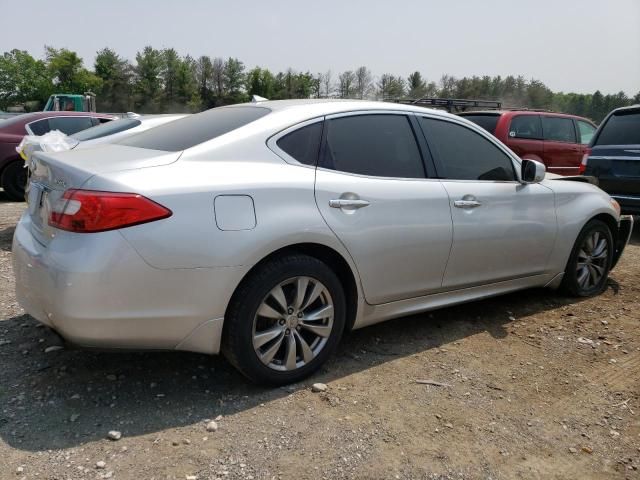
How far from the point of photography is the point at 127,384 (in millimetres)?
3016

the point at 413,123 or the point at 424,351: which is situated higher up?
the point at 413,123

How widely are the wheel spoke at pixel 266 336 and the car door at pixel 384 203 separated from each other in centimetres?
59

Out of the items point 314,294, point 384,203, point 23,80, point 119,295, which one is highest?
point 23,80

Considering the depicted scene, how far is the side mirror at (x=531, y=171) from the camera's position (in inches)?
161

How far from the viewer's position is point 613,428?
110 inches

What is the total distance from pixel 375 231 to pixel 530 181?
161 centimetres

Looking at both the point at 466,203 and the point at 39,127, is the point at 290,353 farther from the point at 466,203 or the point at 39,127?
the point at 39,127

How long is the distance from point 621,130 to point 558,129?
10.8 feet

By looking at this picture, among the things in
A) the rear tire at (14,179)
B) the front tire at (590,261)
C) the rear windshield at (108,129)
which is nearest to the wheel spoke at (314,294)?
the front tire at (590,261)

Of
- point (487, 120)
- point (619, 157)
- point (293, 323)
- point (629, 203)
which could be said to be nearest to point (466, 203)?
point (293, 323)

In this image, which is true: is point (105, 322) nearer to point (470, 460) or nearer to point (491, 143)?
point (470, 460)

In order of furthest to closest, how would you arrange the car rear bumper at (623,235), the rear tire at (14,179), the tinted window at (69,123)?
the tinted window at (69,123) < the rear tire at (14,179) < the car rear bumper at (623,235)

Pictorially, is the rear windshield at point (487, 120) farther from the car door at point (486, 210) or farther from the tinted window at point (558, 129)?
the car door at point (486, 210)

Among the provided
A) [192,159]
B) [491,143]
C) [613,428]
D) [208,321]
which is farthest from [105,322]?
[491,143]
